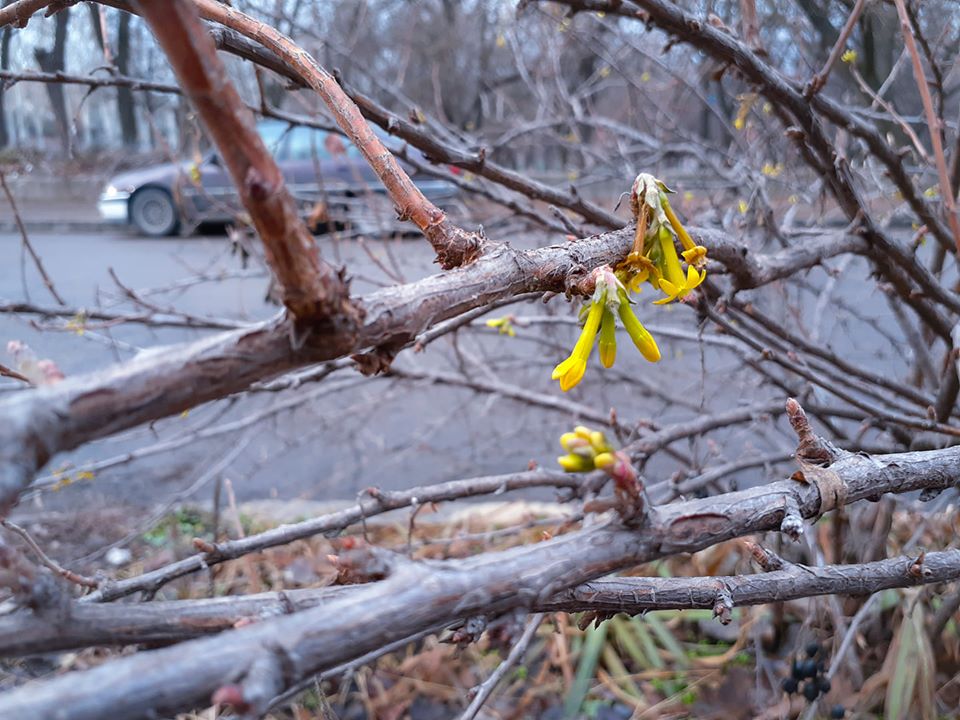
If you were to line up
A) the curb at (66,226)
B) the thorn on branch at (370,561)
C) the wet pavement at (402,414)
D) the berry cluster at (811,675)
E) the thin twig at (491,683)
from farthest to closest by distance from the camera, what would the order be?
1. the curb at (66,226)
2. the wet pavement at (402,414)
3. the berry cluster at (811,675)
4. the thin twig at (491,683)
5. the thorn on branch at (370,561)

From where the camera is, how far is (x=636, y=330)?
0.90 meters

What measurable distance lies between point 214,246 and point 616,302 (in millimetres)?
9078

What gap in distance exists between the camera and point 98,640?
2.12 feet

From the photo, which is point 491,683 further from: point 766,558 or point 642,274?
point 642,274

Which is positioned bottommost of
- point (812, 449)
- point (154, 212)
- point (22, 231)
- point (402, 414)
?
point (402, 414)

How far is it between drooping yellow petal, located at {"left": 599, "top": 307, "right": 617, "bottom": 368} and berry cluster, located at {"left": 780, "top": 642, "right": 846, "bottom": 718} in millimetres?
1814

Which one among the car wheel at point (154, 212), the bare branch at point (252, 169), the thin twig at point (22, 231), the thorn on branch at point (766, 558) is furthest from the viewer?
the car wheel at point (154, 212)

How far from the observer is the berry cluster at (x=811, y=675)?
2.26 meters

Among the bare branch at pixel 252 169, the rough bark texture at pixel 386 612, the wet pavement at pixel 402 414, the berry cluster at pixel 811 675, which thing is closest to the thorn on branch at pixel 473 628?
the rough bark texture at pixel 386 612

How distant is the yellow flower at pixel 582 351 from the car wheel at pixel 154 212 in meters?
11.6

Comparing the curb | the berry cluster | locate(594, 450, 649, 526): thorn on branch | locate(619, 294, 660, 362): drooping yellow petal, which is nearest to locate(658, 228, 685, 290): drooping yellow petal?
locate(619, 294, 660, 362): drooping yellow petal

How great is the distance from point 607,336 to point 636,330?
39 mm

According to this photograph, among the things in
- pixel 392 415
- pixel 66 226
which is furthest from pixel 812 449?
pixel 66 226

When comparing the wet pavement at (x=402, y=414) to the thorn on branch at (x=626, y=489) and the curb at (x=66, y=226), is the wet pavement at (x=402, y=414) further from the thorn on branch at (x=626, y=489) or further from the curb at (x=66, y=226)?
the curb at (x=66, y=226)
